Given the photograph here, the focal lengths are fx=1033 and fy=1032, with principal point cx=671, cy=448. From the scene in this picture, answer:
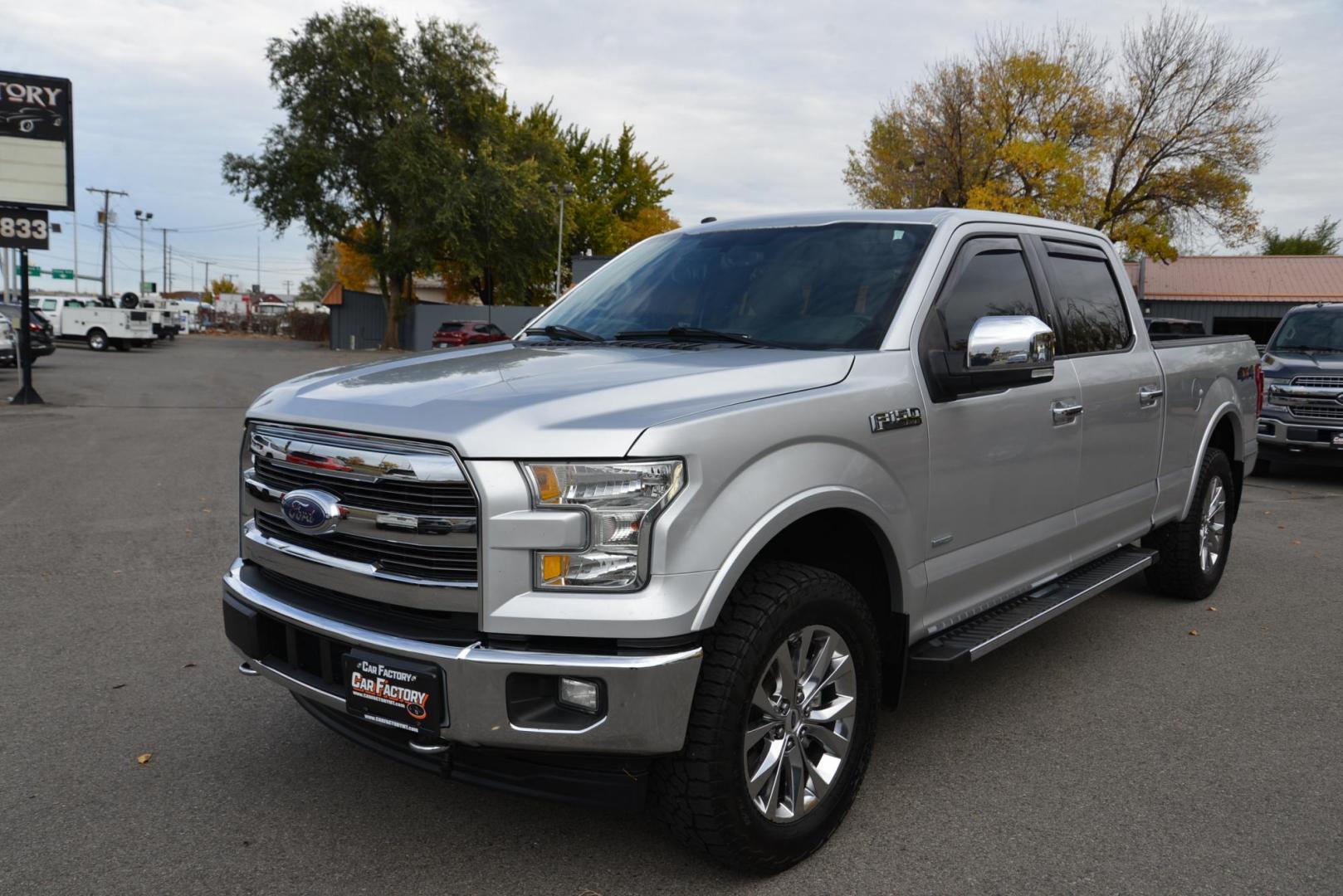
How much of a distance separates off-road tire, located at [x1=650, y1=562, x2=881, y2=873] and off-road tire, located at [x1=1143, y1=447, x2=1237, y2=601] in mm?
3463

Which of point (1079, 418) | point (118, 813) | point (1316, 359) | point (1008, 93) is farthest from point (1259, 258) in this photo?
point (118, 813)

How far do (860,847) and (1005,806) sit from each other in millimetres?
589

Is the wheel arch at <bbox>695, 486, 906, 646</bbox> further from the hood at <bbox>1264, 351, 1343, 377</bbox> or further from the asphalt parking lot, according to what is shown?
the hood at <bbox>1264, 351, 1343, 377</bbox>

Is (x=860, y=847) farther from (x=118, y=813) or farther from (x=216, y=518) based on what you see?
(x=216, y=518)

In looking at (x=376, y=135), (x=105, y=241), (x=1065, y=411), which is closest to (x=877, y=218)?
(x=1065, y=411)

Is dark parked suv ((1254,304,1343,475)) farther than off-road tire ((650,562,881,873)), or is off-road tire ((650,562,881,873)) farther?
dark parked suv ((1254,304,1343,475))

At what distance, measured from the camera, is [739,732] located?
2688 millimetres

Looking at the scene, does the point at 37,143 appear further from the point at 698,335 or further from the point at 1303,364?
the point at 1303,364

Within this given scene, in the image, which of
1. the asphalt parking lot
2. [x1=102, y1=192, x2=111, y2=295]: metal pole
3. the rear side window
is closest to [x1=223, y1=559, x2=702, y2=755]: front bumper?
the asphalt parking lot

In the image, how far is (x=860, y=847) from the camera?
3129mm

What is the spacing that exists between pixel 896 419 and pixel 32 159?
1734cm

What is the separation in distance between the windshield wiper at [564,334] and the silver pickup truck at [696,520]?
0.06 feet

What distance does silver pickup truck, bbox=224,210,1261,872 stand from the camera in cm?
254

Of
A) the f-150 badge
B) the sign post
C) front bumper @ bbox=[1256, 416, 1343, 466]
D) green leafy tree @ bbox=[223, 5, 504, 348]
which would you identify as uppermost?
green leafy tree @ bbox=[223, 5, 504, 348]
